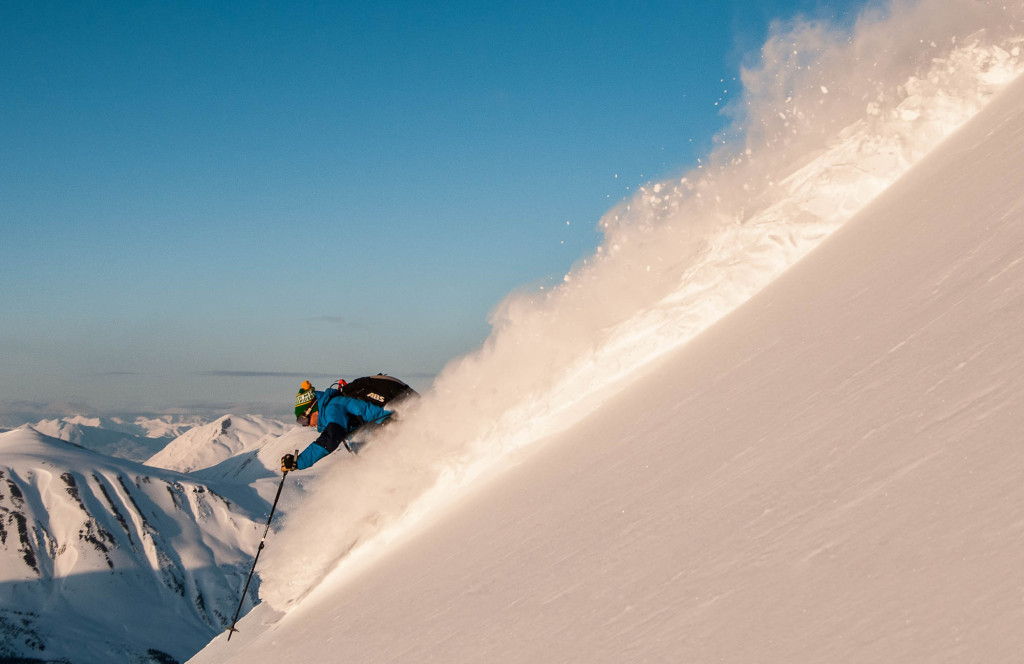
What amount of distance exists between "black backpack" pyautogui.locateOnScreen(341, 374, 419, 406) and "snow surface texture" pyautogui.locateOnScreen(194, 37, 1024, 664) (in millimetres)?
2794

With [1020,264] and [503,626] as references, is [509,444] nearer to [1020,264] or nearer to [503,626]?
[503,626]

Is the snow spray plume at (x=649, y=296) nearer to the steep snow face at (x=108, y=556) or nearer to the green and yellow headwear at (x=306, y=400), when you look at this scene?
the green and yellow headwear at (x=306, y=400)

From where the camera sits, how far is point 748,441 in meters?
3.52

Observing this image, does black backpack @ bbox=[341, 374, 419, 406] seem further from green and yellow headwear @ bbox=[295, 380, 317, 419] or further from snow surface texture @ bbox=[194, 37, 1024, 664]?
snow surface texture @ bbox=[194, 37, 1024, 664]

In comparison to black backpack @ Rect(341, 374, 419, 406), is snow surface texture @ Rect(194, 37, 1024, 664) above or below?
below

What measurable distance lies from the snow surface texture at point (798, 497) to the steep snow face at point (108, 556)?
4499 inches

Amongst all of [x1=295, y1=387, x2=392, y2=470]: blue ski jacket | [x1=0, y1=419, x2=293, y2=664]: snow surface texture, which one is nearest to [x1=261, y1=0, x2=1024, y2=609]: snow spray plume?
[x1=295, y1=387, x2=392, y2=470]: blue ski jacket

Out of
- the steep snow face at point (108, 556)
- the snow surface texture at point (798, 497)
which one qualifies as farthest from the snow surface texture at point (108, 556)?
the snow surface texture at point (798, 497)

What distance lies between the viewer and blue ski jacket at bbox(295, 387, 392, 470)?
28.5 feet

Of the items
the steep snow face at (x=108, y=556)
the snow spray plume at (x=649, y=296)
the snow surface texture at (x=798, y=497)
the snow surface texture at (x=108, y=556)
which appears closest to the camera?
the snow surface texture at (x=798, y=497)

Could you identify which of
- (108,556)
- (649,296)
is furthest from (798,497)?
(108,556)

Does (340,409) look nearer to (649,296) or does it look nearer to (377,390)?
(377,390)

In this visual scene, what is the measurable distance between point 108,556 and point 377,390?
459 feet

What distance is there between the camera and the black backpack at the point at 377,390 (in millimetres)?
9156
